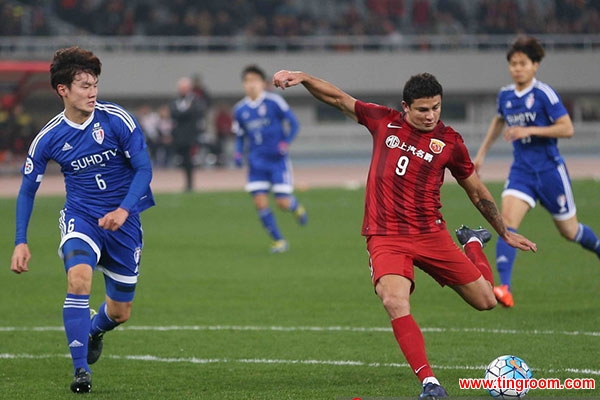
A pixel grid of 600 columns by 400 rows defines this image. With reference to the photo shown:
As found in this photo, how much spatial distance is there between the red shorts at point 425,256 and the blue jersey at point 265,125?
9.89m

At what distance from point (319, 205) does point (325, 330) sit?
541 inches

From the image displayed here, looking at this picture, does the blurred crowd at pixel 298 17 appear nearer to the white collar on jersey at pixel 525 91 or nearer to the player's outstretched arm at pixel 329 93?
the white collar on jersey at pixel 525 91

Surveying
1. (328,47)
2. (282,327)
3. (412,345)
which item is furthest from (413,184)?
(328,47)

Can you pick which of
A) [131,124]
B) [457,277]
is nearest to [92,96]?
[131,124]

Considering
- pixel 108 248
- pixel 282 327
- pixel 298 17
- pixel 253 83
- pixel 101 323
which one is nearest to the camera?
pixel 108 248

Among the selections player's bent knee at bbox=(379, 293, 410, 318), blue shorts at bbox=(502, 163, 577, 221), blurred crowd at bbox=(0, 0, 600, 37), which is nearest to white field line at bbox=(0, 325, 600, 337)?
blue shorts at bbox=(502, 163, 577, 221)

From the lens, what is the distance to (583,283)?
12492 mm

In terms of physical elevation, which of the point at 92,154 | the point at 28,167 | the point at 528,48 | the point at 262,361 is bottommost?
the point at 262,361

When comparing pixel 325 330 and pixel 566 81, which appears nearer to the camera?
pixel 325 330

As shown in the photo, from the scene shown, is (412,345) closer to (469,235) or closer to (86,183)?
(469,235)

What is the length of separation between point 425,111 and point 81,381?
9.18ft

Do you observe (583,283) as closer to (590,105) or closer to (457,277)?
(457,277)

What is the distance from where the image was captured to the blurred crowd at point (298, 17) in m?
40.0

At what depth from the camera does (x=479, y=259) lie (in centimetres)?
751
